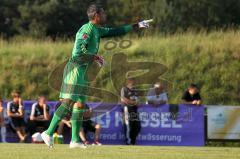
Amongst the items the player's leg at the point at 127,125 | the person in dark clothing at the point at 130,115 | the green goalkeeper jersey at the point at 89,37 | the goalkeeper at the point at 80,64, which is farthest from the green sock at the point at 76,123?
the player's leg at the point at 127,125

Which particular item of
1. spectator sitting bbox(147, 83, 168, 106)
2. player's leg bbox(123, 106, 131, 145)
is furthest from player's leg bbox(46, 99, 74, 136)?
spectator sitting bbox(147, 83, 168, 106)

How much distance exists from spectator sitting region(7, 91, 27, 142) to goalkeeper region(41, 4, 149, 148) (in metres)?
9.11

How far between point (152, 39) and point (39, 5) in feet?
72.1

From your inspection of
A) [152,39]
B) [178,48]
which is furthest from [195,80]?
[152,39]

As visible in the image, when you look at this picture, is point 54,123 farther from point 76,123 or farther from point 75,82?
point 75,82

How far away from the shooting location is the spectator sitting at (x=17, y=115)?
21250mm

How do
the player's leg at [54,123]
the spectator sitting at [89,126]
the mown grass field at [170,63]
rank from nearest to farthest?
the player's leg at [54,123], the spectator sitting at [89,126], the mown grass field at [170,63]

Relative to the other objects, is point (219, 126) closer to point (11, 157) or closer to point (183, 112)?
point (183, 112)

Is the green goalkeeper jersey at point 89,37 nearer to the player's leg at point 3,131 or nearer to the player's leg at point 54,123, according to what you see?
the player's leg at point 54,123

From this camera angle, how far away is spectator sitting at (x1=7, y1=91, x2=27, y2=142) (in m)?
21.2

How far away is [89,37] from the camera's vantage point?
12086 millimetres

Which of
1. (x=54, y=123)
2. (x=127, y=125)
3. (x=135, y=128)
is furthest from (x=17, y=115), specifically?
(x=54, y=123)

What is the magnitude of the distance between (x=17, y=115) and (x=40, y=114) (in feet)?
2.29

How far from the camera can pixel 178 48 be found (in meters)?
30.9
